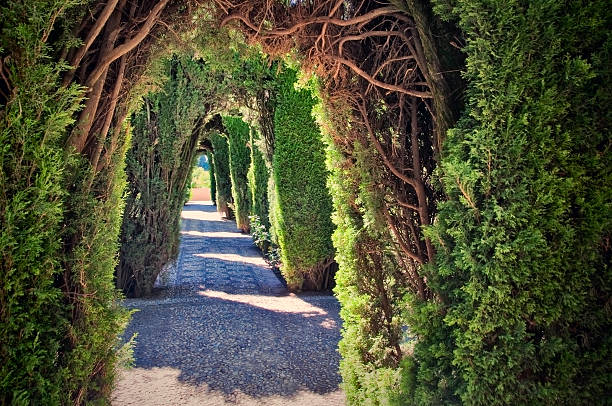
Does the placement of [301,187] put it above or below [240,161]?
below

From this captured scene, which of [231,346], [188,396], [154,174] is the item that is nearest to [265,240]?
[154,174]

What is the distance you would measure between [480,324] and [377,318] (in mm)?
1449

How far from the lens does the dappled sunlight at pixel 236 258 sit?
1134cm

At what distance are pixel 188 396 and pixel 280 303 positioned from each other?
11.3 feet

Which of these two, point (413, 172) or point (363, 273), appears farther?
point (363, 273)

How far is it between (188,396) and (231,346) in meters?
1.27

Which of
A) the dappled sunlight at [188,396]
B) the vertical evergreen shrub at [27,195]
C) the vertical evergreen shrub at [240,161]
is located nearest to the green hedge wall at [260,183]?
the vertical evergreen shrub at [240,161]

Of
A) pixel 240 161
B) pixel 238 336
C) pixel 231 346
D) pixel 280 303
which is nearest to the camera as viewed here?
pixel 231 346

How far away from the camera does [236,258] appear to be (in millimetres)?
11820

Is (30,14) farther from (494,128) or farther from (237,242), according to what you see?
(237,242)

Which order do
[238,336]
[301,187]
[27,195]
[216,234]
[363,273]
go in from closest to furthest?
1. [27,195]
2. [363,273]
3. [238,336]
4. [301,187]
5. [216,234]

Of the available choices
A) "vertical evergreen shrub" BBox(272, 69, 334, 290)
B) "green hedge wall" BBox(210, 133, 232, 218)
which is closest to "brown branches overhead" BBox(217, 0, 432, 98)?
"vertical evergreen shrub" BBox(272, 69, 334, 290)

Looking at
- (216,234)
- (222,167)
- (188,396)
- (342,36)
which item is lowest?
(188,396)

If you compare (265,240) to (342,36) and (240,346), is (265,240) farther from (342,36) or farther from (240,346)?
(342,36)
